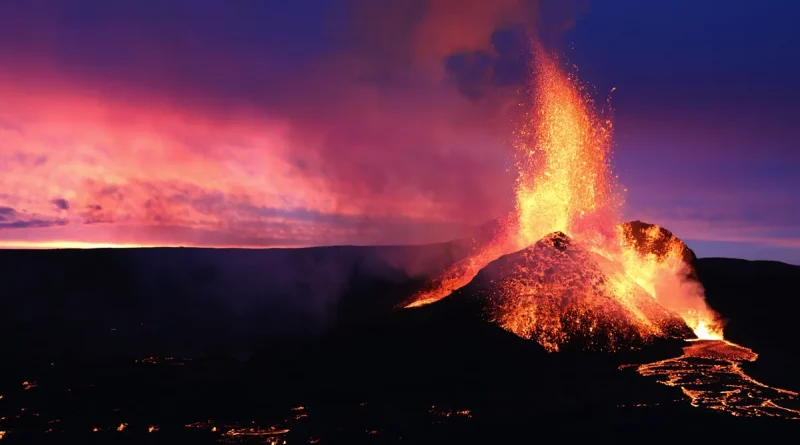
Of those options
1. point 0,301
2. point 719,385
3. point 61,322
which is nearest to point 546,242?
point 719,385

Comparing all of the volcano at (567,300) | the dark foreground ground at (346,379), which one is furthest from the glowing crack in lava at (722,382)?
the volcano at (567,300)

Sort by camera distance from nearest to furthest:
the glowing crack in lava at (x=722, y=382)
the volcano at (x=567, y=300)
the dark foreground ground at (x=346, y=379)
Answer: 1. the dark foreground ground at (x=346, y=379)
2. the glowing crack in lava at (x=722, y=382)
3. the volcano at (x=567, y=300)

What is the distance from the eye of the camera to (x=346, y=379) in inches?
1543

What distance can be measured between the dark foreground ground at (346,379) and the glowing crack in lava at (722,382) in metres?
1.11

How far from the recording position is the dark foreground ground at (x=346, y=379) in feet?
96.1

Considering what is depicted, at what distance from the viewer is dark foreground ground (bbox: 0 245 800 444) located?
29297mm

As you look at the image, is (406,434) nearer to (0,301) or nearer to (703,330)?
(703,330)

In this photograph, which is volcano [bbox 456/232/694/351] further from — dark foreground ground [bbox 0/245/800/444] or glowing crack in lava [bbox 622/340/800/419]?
glowing crack in lava [bbox 622/340/800/419]

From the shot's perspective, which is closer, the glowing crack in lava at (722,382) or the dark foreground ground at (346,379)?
the dark foreground ground at (346,379)

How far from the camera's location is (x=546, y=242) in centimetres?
5116

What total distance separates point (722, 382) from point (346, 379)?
21295 millimetres

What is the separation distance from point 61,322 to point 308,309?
28430 mm

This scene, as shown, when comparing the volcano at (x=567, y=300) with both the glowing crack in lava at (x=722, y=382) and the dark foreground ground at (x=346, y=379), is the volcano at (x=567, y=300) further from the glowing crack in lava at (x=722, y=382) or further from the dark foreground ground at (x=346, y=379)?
the glowing crack in lava at (x=722, y=382)

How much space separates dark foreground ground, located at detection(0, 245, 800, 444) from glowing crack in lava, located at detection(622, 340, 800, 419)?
111cm
